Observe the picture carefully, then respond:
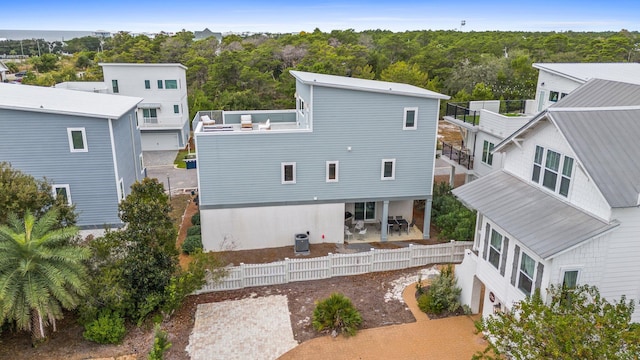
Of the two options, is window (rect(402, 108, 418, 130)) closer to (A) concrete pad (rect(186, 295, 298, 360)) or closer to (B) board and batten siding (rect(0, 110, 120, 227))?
(A) concrete pad (rect(186, 295, 298, 360))

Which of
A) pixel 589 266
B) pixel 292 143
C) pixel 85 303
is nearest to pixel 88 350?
pixel 85 303

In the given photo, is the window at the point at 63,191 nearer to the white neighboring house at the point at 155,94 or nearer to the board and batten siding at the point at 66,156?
the board and batten siding at the point at 66,156

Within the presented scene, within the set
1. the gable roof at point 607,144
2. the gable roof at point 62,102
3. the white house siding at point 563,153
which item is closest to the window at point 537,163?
the white house siding at point 563,153

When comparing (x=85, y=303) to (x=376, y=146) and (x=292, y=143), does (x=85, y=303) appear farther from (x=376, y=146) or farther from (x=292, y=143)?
(x=376, y=146)

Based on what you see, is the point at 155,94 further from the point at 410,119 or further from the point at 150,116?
the point at 410,119

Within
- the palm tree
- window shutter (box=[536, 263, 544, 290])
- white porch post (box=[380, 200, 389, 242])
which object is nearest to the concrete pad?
the palm tree

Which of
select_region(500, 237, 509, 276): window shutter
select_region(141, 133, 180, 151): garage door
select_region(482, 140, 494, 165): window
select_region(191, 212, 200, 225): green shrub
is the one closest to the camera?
select_region(500, 237, 509, 276): window shutter

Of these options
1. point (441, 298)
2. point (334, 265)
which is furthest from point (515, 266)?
point (334, 265)
